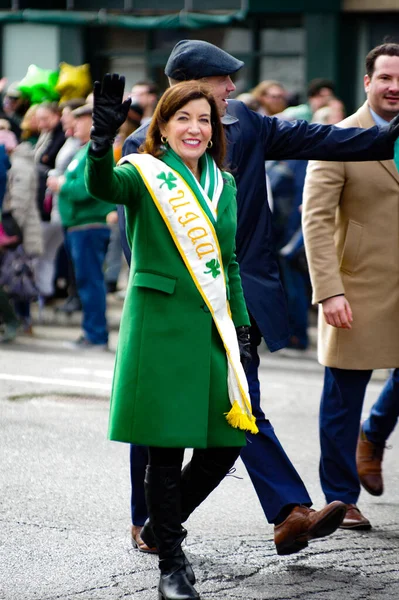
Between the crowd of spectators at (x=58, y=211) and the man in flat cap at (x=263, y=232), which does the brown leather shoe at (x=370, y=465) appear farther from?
the crowd of spectators at (x=58, y=211)

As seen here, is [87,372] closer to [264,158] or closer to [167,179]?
[264,158]

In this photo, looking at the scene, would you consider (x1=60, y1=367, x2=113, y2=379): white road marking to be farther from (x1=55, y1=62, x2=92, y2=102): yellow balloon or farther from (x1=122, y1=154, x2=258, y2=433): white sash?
(x1=55, y1=62, x2=92, y2=102): yellow balloon

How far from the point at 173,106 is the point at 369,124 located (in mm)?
1496

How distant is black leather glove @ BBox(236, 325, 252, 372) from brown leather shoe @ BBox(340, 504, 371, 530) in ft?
4.07

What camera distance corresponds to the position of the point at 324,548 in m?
5.18

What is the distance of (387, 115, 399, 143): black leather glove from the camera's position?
16.6 ft

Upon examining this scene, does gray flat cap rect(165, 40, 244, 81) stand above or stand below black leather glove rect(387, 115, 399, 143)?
above

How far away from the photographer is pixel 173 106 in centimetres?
438

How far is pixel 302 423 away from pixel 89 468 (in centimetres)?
185

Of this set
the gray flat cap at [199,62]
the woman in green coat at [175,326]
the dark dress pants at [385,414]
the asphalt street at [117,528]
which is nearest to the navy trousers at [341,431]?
the asphalt street at [117,528]

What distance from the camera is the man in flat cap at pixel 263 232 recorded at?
4.88m

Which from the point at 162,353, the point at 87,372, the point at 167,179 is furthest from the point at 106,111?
the point at 87,372

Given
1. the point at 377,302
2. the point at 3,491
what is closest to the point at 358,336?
the point at 377,302

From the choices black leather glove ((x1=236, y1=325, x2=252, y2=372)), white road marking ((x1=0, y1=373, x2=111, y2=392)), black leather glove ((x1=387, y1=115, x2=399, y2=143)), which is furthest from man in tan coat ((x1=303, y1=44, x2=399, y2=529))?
white road marking ((x1=0, y1=373, x2=111, y2=392))
